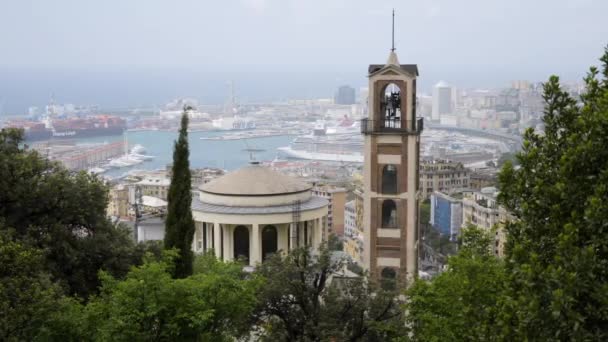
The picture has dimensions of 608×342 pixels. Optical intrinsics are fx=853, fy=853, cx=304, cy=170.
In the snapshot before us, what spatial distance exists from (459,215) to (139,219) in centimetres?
4367

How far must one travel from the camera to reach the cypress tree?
16250 mm

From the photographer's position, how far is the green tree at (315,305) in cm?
1598

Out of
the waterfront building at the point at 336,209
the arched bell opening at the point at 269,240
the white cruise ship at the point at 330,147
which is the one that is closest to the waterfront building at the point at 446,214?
the waterfront building at the point at 336,209

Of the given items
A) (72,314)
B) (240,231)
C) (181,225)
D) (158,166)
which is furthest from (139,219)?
(158,166)

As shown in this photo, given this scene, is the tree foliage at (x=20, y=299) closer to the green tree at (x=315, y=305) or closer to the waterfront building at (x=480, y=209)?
the green tree at (x=315, y=305)

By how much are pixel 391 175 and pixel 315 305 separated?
280 inches

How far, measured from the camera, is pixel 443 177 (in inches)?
3856

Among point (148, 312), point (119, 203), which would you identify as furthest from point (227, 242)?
point (119, 203)

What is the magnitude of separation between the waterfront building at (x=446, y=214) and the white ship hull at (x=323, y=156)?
7227 cm

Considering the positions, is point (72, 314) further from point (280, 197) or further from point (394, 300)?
point (280, 197)

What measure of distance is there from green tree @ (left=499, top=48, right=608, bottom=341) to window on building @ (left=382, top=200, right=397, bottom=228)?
1210 centimetres

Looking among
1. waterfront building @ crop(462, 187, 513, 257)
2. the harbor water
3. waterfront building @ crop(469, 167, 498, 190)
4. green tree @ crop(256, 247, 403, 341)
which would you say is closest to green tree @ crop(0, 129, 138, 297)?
green tree @ crop(256, 247, 403, 341)

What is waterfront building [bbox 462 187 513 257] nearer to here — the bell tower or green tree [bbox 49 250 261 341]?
the bell tower

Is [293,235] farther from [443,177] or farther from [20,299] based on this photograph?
[443,177]
